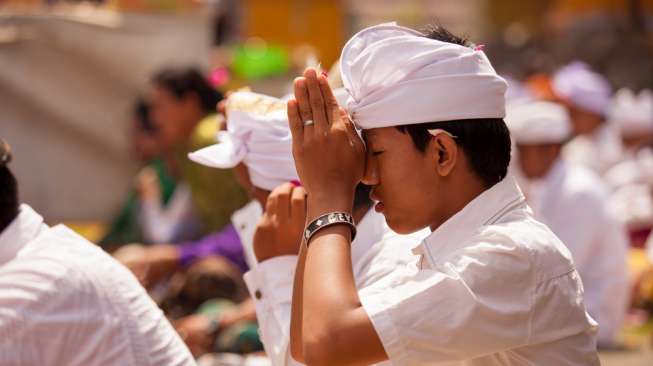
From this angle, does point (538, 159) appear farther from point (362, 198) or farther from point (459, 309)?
point (459, 309)

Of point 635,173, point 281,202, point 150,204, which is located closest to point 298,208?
point 281,202

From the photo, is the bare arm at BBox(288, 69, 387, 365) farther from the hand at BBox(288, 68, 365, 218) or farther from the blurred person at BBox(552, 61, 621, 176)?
the blurred person at BBox(552, 61, 621, 176)

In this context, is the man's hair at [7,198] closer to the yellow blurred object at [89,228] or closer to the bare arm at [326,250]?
the bare arm at [326,250]

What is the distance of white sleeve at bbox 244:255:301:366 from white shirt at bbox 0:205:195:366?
252mm

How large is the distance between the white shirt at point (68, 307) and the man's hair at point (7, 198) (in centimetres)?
2

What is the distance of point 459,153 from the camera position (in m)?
2.62

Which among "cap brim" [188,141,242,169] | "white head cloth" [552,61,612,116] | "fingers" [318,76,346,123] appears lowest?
"white head cloth" [552,61,612,116]

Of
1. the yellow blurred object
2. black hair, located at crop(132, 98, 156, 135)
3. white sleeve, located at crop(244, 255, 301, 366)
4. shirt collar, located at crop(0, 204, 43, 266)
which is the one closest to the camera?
shirt collar, located at crop(0, 204, 43, 266)

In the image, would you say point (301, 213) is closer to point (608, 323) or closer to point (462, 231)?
point (462, 231)

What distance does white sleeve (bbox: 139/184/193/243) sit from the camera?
688 centimetres

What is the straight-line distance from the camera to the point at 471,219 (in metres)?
2.64

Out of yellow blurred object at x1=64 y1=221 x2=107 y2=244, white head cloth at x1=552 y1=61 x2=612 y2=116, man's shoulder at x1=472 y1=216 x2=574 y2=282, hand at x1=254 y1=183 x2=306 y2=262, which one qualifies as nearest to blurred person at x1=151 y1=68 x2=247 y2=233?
yellow blurred object at x1=64 y1=221 x2=107 y2=244

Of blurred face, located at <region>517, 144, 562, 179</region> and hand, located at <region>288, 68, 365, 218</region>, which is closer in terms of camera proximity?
hand, located at <region>288, 68, 365, 218</region>

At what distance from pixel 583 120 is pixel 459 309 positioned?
881 cm
